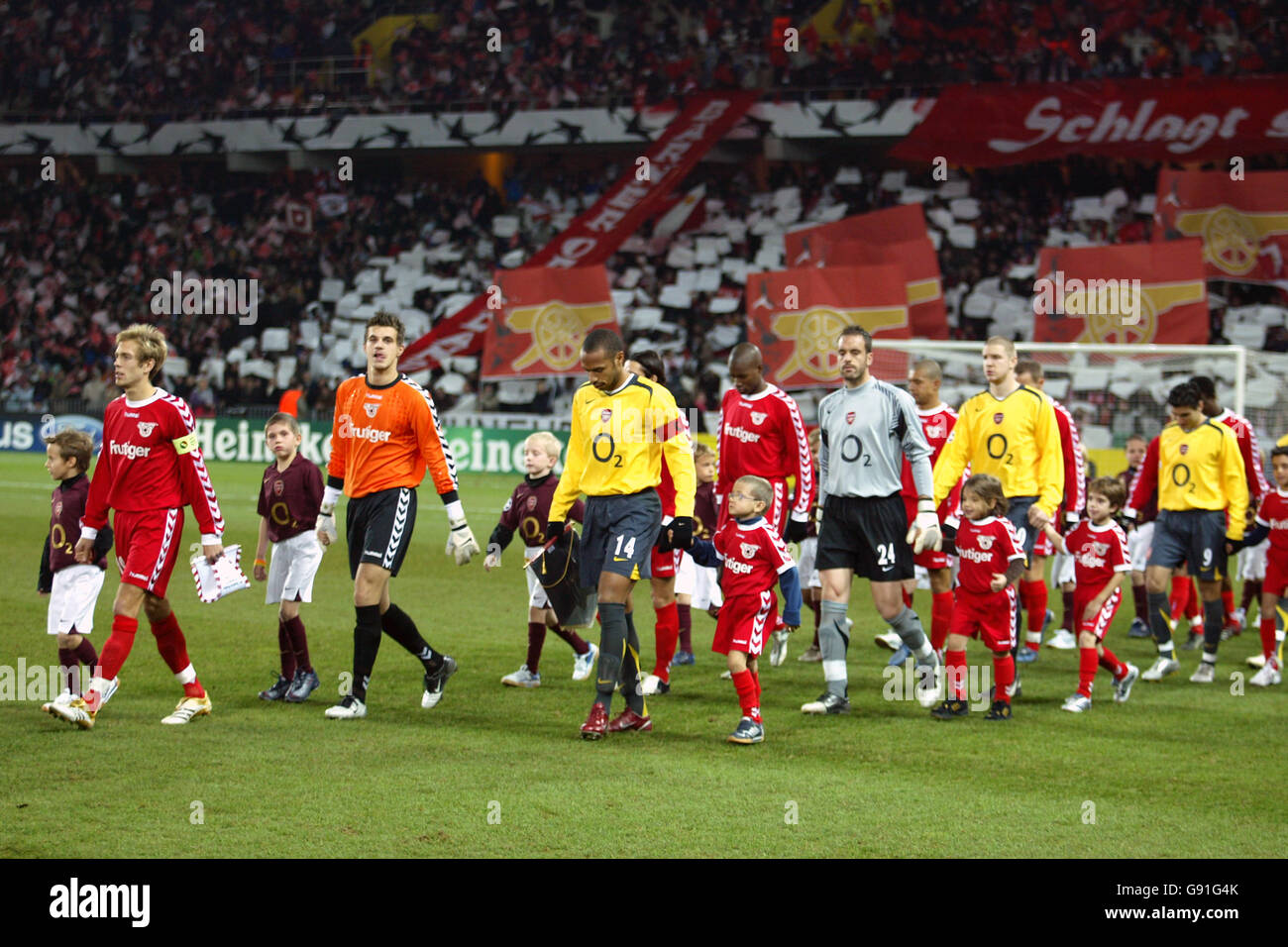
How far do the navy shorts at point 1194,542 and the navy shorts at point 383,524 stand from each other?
5.71 m

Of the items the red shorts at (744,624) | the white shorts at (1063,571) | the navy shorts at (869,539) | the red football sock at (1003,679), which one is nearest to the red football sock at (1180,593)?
the white shorts at (1063,571)

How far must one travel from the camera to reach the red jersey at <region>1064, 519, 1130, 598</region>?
9320 millimetres

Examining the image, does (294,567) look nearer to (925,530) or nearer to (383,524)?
(383,524)

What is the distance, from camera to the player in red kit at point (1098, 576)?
902 centimetres

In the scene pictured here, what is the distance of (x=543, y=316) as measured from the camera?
29000mm

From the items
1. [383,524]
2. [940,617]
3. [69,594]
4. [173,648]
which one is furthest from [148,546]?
[940,617]

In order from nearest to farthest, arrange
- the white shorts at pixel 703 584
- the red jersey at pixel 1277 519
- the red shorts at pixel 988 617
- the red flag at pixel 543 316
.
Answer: the red shorts at pixel 988 617 → the red jersey at pixel 1277 519 → the white shorts at pixel 703 584 → the red flag at pixel 543 316

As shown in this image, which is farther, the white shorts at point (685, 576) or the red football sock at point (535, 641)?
the white shorts at point (685, 576)

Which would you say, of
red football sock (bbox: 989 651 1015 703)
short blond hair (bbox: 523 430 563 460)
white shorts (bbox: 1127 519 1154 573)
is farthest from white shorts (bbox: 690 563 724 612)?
white shorts (bbox: 1127 519 1154 573)

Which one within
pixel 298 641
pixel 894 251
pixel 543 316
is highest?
pixel 894 251

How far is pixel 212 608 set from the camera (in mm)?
12992

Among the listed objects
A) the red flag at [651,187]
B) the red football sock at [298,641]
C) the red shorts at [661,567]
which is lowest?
the red football sock at [298,641]

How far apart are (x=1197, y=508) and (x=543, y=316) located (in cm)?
1975

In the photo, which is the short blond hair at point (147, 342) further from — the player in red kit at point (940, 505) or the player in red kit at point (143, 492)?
the player in red kit at point (940, 505)
